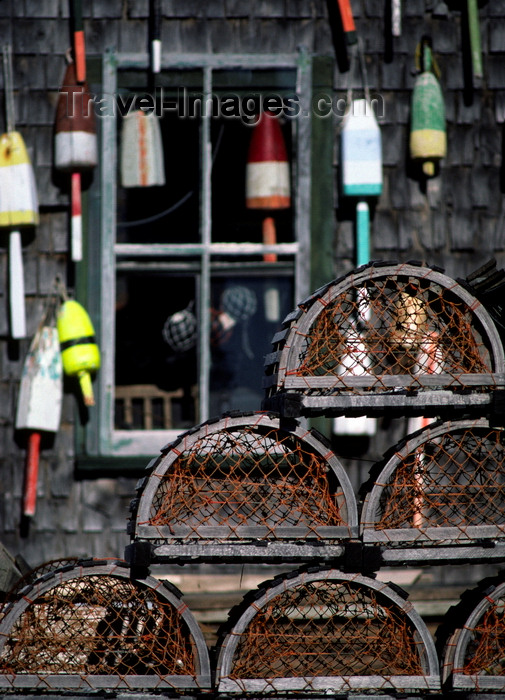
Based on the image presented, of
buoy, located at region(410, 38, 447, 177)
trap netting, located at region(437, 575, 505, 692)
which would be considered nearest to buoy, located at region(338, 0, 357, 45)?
buoy, located at region(410, 38, 447, 177)

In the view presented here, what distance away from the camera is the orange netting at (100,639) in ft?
10.2

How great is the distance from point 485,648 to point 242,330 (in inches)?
117

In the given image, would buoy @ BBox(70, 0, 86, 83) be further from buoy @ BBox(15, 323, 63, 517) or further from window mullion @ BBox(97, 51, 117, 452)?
buoy @ BBox(15, 323, 63, 517)

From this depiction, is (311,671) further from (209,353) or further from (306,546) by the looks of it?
(209,353)

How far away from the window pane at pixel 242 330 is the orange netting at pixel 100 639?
253 cm

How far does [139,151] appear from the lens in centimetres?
577

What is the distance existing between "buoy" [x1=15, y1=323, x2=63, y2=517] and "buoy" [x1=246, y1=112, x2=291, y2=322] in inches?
53.1

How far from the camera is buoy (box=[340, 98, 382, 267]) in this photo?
5.65 meters

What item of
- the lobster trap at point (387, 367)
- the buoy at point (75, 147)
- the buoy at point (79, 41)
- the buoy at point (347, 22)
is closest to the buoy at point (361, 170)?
the buoy at point (347, 22)

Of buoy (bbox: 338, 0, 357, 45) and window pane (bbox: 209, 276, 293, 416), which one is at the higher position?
buoy (bbox: 338, 0, 357, 45)

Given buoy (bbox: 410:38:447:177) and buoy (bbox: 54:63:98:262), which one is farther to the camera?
buoy (bbox: 410:38:447:177)

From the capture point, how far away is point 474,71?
5.76 metres

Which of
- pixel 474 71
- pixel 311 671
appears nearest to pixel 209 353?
pixel 474 71

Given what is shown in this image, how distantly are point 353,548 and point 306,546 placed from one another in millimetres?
159
